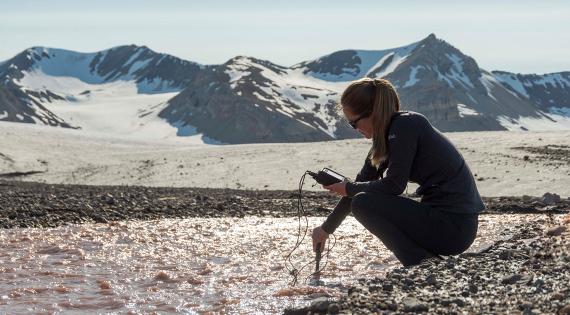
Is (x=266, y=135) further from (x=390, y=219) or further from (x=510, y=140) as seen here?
(x=390, y=219)

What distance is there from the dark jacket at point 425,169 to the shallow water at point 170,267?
1.47 meters

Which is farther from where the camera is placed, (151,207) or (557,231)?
(151,207)

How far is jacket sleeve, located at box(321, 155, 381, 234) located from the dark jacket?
239 mm

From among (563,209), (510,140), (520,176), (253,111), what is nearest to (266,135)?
(253,111)

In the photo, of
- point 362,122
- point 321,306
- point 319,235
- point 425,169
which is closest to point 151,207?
point 319,235

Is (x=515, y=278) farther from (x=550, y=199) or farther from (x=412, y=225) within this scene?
(x=550, y=199)

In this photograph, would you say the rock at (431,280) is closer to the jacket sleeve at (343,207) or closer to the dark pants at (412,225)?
the dark pants at (412,225)

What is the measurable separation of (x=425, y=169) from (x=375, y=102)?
926 mm

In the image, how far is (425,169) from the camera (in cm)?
796

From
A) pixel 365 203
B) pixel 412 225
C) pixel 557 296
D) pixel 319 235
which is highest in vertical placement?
pixel 365 203

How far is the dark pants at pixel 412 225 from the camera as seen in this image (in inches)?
311

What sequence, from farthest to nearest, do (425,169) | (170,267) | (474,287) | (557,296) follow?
(170,267), (425,169), (474,287), (557,296)

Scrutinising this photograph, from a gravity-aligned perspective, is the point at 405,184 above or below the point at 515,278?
above

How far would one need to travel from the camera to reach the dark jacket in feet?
25.1
